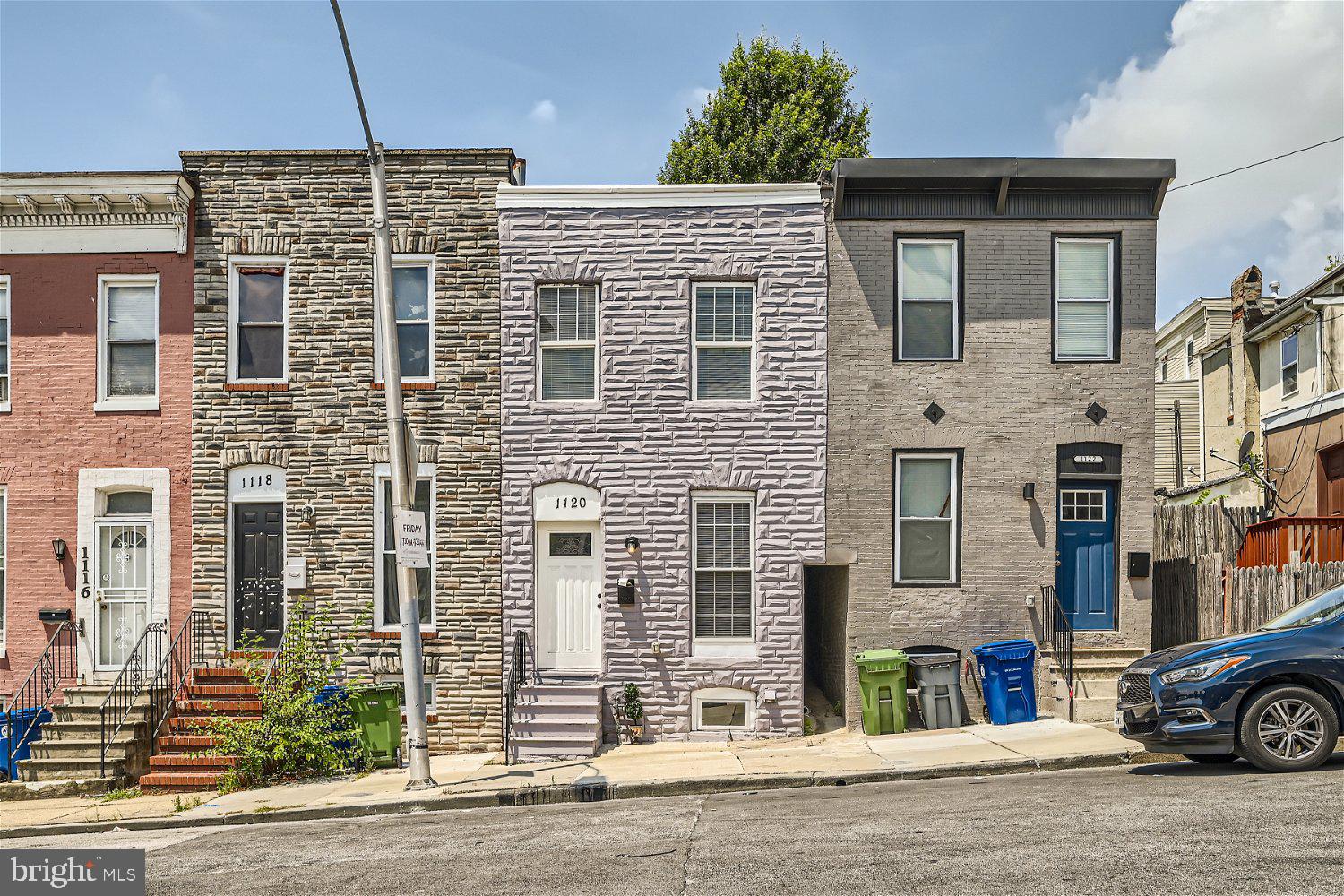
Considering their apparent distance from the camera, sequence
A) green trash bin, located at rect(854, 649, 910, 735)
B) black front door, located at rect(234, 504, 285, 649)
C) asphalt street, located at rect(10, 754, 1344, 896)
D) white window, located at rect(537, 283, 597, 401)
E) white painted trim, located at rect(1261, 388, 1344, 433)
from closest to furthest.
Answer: asphalt street, located at rect(10, 754, 1344, 896) < green trash bin, located at rect(854, 649, 910, 735) < white window, located at rect(537, 283, 597, 401) < black front door, located at rect(234, 504, 285, 649) < white painted trim, located at rect(1261, 388, 1344, 433)

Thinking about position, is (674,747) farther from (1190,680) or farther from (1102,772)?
(1190,680)

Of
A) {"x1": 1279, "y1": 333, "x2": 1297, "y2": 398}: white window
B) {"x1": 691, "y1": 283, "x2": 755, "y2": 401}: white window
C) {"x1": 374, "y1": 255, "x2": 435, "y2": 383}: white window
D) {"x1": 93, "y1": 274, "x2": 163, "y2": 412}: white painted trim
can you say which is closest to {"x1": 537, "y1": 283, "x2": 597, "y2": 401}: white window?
{"x1": 691, "y1": 283, "x2": 755, "y2": 401}: white window

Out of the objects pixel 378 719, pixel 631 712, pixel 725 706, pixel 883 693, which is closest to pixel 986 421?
pixel 883 693

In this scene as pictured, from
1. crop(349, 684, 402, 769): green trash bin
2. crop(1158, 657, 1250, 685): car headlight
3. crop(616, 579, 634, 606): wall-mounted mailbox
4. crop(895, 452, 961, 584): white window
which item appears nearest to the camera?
crop(1158, 657, 1250, 685): car headlight

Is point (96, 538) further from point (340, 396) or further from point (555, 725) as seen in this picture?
point (555, 725)

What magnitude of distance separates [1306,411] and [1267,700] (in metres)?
10.8

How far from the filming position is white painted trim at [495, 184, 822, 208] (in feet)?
51.0

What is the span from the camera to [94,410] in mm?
15859

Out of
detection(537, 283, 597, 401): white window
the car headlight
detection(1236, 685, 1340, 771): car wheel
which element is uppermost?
detection(537, 283, 597, 401): white window

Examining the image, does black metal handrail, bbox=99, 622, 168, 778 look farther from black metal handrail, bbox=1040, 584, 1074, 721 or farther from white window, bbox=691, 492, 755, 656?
black metal handrail, bbox=1040, 584, 1074, 721

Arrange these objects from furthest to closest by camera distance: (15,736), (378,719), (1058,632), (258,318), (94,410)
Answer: (258,318), (94,410), (1058,632), (15,736), (378,719)

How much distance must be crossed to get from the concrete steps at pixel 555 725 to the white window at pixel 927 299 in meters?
6.40

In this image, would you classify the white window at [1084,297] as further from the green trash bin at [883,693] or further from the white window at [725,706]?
the white window at [725,706]

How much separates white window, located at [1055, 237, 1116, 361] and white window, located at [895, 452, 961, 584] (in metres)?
2.31
